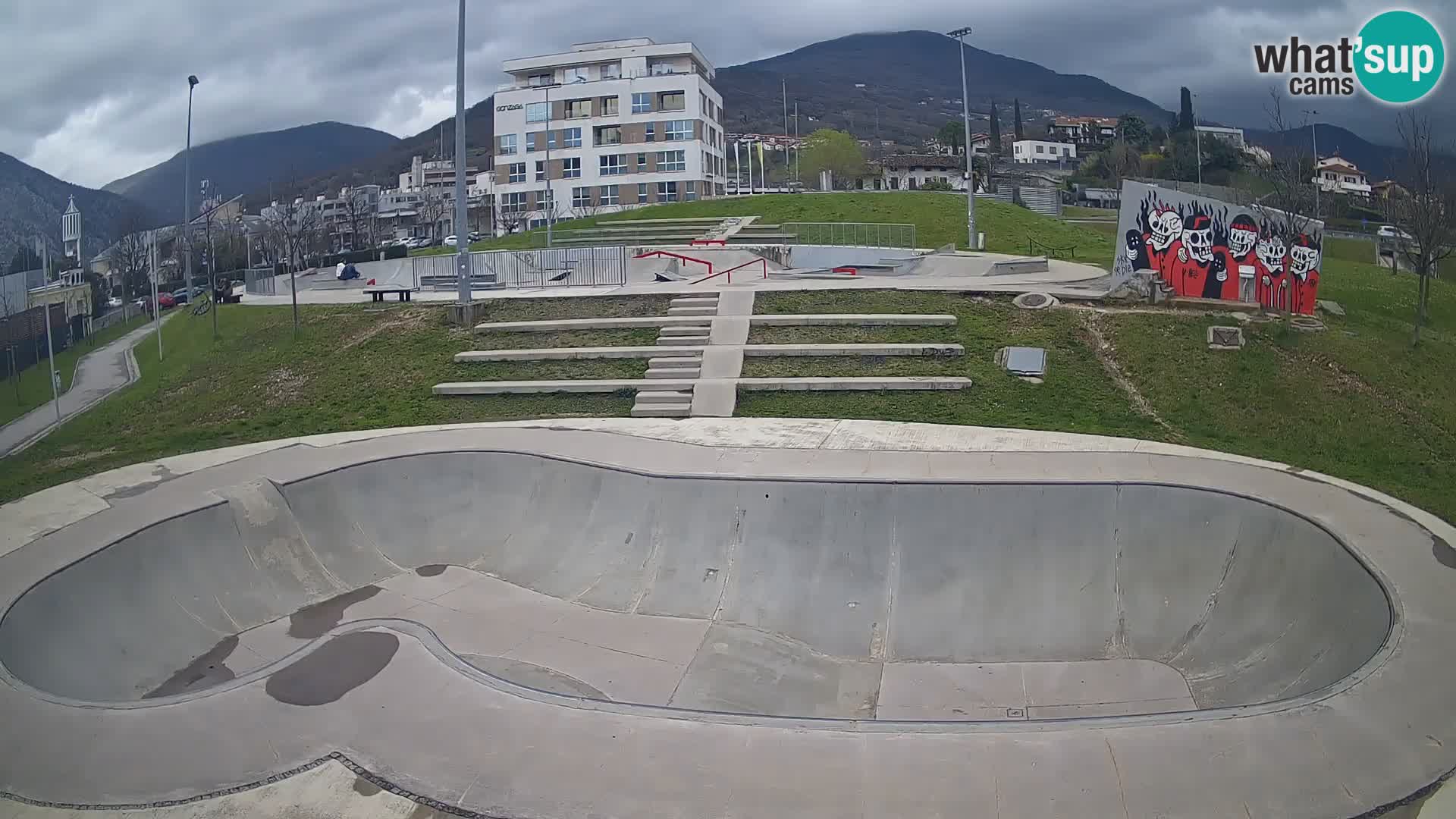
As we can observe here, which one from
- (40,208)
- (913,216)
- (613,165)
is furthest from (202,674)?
(613,165)

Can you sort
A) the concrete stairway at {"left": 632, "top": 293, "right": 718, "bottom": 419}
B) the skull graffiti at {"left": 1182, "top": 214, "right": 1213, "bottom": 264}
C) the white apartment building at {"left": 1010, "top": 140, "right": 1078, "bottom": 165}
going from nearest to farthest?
the concrete stairway at {"left": 632, "top": 293, "right": 718, "bottom": 419} → the skull graffiti at {"left": 1182, "top": 214, "right": 1213, "bottom": 264} → the white apartment building at {"left": 1010, "top": 140, "right": 1078, "bottom": 165}

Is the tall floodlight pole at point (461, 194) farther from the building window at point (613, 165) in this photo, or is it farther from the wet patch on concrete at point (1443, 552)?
the building window at point (613, 165)

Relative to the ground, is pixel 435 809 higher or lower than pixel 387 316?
lower

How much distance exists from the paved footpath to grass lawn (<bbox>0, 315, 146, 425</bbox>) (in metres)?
0.10

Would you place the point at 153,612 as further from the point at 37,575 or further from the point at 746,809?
the point at 746,809

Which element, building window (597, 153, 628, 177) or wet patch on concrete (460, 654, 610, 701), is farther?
building window (597, 153, 628, 177)

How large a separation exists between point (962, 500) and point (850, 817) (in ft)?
23.2

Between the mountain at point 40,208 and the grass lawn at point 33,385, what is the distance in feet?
6.00

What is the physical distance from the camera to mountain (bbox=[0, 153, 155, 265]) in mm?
12852

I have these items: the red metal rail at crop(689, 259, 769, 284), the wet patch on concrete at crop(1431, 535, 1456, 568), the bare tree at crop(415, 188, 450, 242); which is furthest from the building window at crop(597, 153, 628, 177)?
the wet patch on concrete at crop(1431, 535, 1456, 568)

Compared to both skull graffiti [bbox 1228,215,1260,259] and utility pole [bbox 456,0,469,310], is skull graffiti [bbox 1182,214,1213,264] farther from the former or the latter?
utility pole [bbox 456,0,469,310]

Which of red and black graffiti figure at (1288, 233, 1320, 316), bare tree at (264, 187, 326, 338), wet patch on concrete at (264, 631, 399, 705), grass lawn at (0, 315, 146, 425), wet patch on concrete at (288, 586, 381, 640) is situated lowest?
wet patch on concrete at (288, 586, 381, 640)

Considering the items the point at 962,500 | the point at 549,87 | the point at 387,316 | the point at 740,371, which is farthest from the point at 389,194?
the point at 962,500

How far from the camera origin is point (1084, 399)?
1870 cm
